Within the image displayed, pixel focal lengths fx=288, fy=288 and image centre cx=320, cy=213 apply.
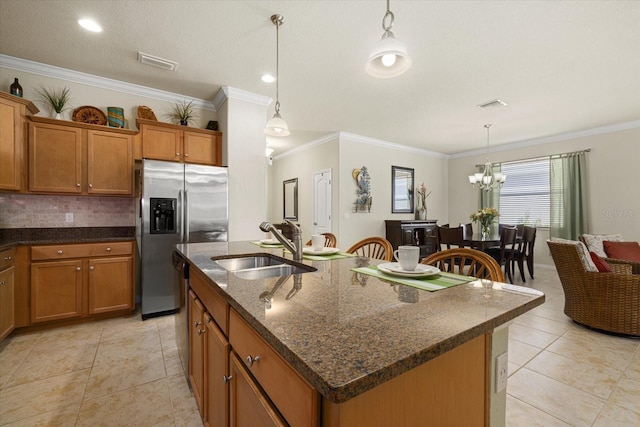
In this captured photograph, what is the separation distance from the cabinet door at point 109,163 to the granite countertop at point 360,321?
2.74 metres

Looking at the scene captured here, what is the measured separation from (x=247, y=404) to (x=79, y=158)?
3.33 meters

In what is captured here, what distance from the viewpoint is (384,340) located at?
61 centimetres

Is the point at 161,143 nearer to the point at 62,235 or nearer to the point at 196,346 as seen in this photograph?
the point at 62,235

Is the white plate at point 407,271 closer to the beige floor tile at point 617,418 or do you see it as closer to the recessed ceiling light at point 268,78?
the beige floor tile at point 617,418

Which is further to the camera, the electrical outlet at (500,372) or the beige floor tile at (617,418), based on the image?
the beige floor tile at (617,418)

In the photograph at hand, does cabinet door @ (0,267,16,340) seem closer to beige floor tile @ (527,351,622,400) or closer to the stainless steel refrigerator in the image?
the stainless steel refrigerator

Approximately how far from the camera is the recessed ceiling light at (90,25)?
232cm

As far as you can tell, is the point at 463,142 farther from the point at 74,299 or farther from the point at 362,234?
the point at 74,299

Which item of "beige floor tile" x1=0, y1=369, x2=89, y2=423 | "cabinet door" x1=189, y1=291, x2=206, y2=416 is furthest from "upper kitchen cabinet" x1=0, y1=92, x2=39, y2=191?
"cabinet door" x1=189, y1=291, x2=206, y2=416

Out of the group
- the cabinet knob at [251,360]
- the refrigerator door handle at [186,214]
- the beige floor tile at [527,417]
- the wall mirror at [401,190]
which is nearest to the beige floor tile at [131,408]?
the cabinet knob at [251,360]

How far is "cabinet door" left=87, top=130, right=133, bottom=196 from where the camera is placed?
305 cm

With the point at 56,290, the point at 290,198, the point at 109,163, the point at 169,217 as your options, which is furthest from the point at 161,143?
the point at 290,198

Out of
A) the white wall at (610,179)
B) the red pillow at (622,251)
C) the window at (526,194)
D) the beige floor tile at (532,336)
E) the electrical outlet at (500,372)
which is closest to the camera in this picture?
the electrical outlet at (500,372)

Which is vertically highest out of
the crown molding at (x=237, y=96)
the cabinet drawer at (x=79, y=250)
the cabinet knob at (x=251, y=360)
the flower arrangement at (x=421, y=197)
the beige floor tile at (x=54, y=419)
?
the crown molding at (x=237, y=96)
